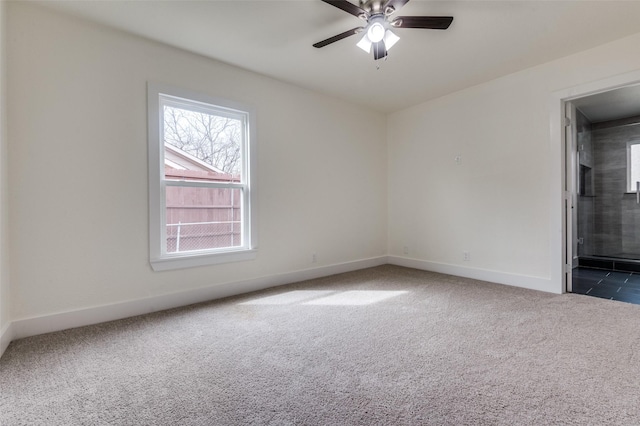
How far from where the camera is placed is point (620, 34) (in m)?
2.86

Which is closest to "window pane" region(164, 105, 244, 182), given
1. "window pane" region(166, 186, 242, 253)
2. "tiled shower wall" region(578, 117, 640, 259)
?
"window pane" region(166, 186, 242, 253)

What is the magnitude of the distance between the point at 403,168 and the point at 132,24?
12.9 feet

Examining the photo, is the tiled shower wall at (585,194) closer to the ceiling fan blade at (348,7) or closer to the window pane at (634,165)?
the window pane at (634,165)

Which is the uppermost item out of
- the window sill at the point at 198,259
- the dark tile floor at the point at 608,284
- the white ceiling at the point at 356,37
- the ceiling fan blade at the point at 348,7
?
the white ceiling at the point at 356,37

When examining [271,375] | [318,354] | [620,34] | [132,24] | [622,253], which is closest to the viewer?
[271,375]

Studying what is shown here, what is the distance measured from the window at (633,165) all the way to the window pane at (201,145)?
20.4 feet

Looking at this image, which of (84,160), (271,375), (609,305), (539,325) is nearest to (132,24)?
(84,160)

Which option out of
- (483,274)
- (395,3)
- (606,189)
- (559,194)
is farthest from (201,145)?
(606,189)

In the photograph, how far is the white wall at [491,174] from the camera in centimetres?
338

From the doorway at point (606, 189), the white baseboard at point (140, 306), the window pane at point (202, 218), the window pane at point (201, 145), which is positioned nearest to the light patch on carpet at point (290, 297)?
the white baseboard at point (140, 306)

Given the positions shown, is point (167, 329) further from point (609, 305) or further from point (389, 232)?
point (609, 305)

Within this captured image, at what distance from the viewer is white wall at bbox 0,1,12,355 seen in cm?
213

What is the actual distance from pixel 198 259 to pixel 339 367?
1.96 m

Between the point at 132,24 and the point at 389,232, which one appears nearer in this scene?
the point at 132,24
